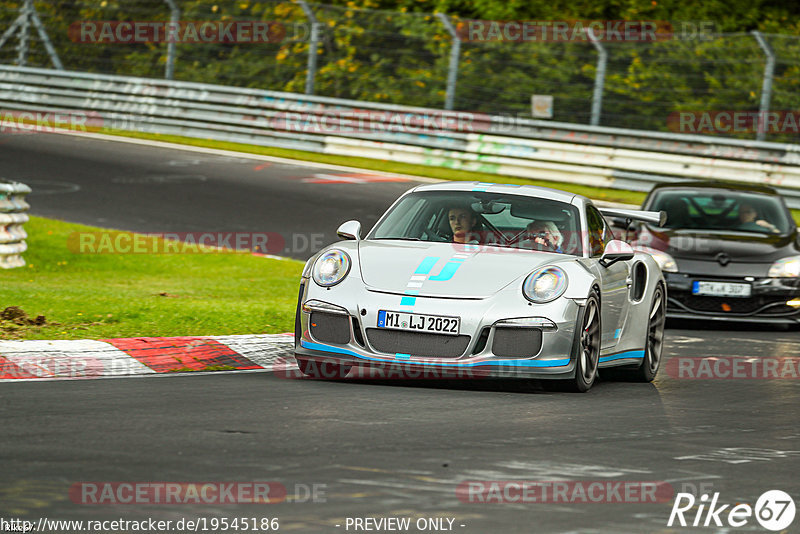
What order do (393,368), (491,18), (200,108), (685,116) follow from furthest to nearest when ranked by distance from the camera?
(491,18) < (200,108) < (685,116) < (393,368)

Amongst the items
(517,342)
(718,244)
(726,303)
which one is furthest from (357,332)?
(718,244)

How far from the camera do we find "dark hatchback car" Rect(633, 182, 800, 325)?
12.7 metres

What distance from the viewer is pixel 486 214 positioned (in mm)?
9094

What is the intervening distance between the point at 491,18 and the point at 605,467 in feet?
83.6

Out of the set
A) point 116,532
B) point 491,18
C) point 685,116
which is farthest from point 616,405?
point 491,18

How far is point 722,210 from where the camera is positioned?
14.2 meters

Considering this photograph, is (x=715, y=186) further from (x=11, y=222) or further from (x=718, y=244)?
(x=11, y=222)

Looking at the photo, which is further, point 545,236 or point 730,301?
point 730,301

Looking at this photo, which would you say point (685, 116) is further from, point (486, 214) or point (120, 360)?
point (120, 360)

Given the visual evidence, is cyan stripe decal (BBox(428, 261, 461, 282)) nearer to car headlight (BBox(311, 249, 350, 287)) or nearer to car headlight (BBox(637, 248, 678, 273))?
car headlight (BBox(311, 249, 350, 287))

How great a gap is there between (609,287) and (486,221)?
907mm

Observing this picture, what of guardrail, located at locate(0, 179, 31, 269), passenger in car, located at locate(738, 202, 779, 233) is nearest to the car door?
passenger in car, located at locate(738, 202, 779, 233)

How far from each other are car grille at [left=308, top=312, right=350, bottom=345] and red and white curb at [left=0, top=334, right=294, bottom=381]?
991 millimetres

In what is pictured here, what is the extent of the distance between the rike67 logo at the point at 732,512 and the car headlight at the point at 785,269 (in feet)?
25.0
